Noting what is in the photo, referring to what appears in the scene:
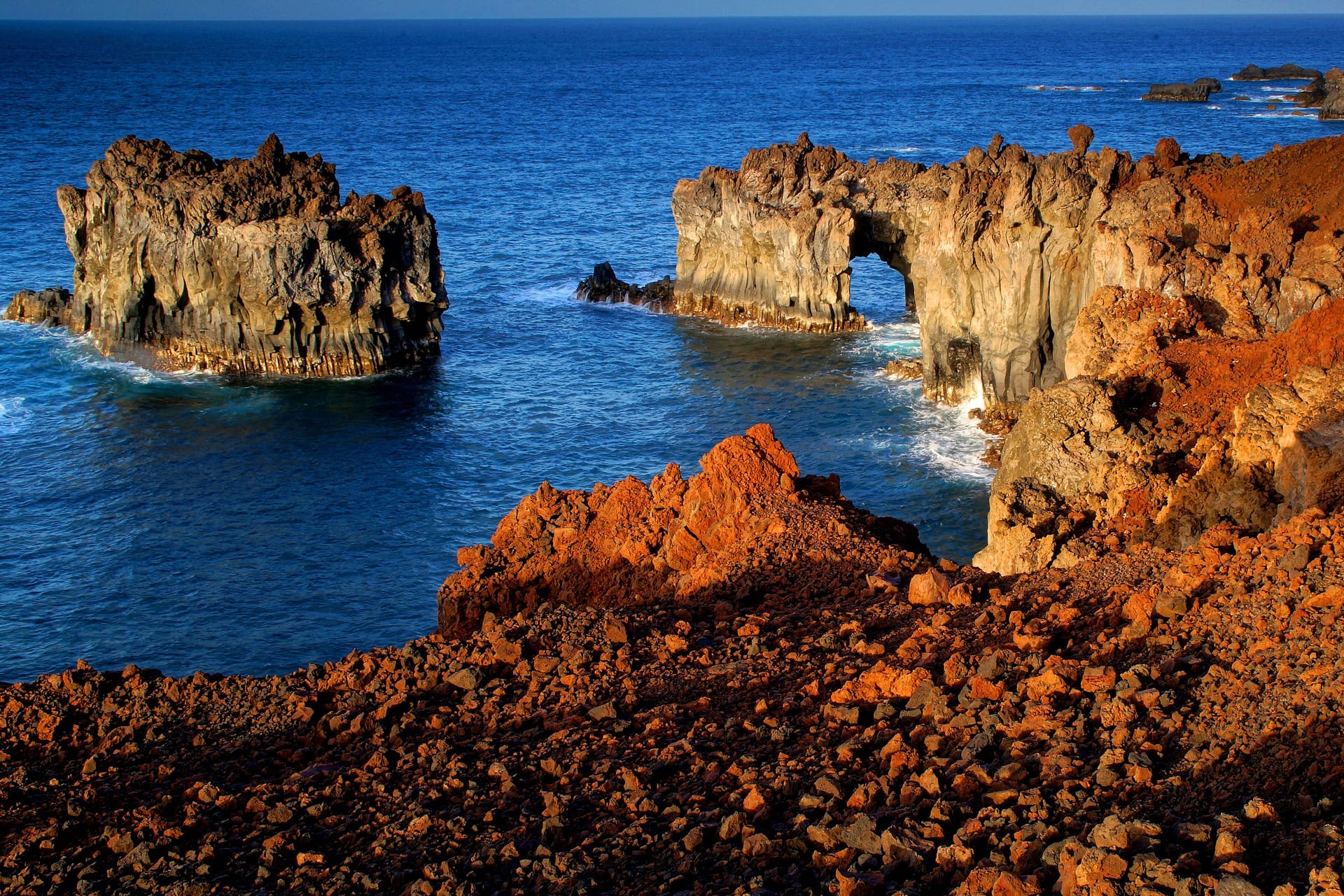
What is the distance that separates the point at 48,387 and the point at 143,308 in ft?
21.9

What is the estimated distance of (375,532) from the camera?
157ft

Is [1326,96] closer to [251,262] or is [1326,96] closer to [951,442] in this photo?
[951,442]

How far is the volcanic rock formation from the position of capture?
75.8 ft

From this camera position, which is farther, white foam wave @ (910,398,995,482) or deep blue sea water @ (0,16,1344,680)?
white foam wave @ (910,398,995,482)

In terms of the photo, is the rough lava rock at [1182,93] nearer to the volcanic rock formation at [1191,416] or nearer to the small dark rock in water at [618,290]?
the small dark rock in water at [618,290]

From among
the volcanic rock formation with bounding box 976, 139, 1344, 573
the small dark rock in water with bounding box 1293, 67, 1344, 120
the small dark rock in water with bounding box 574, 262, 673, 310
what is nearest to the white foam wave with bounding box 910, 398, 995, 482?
the volcanic rock formation with bounding box 976, 139, 1344, 573

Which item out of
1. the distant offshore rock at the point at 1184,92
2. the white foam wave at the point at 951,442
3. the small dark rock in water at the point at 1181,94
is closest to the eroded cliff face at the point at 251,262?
the white foam wave at the point at 951,442

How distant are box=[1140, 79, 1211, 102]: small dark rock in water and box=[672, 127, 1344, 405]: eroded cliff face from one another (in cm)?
12982

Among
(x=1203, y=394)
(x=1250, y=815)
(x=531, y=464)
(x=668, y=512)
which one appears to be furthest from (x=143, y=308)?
(x=1250, y=815)

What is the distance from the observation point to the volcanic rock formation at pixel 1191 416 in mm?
23109

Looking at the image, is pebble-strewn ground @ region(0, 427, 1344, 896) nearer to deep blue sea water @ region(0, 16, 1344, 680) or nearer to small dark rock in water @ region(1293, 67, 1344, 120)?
deep blue sea water @ region(0, 16, 1344, 680)

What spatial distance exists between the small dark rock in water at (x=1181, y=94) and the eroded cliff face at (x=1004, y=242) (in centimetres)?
12982

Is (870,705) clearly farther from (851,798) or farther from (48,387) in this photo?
(48,387)

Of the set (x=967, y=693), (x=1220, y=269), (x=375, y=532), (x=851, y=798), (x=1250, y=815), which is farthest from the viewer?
(x=375, y=532)
